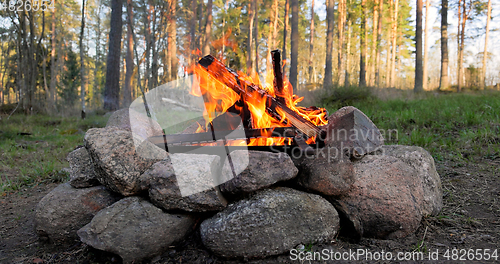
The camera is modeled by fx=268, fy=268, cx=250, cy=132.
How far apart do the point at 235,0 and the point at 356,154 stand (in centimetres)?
2227

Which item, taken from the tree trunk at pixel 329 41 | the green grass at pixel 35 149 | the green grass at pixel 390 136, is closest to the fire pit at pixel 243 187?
the green grass at pixel 390 136

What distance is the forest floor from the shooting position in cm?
197

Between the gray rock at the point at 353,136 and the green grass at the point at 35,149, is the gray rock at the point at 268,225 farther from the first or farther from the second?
the green grass at the point at 35,149

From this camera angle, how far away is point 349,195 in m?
2.21

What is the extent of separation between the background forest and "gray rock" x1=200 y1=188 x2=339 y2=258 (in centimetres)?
161

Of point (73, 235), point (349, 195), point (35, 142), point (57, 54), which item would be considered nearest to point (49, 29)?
point (57, 54)

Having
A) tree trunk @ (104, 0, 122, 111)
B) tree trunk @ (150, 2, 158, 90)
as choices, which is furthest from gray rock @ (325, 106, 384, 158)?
tree trunk @ (104, 0, 122, 111)

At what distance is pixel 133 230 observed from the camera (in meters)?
1.88

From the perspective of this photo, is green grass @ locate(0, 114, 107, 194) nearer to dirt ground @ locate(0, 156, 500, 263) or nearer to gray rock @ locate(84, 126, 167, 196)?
dirt ground @ locate(0, 156, 500, 263)

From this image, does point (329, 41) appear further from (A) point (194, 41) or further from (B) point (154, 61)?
(B) point (154, 61)

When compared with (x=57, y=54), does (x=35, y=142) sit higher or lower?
lower

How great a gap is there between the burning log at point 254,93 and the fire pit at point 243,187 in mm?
10

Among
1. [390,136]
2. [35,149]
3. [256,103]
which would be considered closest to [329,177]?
[256,103]

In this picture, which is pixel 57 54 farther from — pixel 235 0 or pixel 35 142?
pixel 35 142
